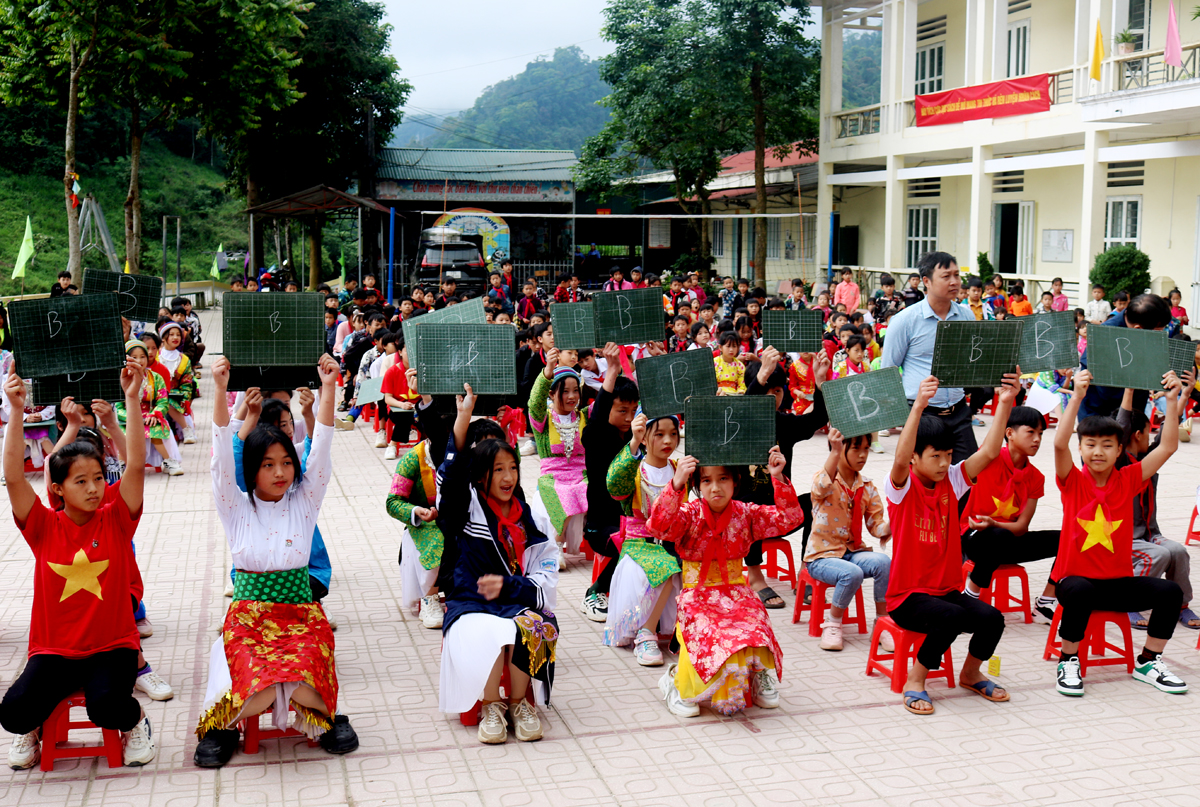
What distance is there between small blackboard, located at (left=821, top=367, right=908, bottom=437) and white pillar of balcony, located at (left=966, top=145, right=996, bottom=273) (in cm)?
1693

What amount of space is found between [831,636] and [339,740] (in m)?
2.61

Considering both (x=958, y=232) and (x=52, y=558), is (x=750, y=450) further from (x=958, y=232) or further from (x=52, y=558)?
(x=958, y=232)

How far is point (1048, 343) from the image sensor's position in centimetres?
595

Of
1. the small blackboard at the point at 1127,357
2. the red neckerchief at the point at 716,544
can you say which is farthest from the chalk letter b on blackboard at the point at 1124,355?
the red neckerchief at the point at 716,544

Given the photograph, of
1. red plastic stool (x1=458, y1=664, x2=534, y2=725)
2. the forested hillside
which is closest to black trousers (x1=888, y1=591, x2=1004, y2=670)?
red plastic stool (x1=458, y1=664, x2=534, y2=725)

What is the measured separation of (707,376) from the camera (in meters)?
5.86

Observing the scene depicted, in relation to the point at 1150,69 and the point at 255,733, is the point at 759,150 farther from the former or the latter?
the point at 255,733

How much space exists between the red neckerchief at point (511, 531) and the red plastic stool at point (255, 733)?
1096 mm

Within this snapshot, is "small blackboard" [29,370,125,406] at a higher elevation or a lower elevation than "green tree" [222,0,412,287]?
lower

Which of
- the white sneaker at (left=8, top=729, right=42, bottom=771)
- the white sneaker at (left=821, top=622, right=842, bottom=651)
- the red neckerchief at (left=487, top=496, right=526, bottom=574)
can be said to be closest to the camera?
the white sneaker at (left=8, top=729, right=42, bottom=771)

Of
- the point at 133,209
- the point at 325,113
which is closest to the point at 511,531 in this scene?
the point at 133,209

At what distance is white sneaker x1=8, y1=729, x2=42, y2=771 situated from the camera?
4234 mm

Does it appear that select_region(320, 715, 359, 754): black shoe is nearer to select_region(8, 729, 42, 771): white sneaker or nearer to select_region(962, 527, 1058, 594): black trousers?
select_region(8, 729, 42, 771): white sneaker

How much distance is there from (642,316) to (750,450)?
1.93 meters
